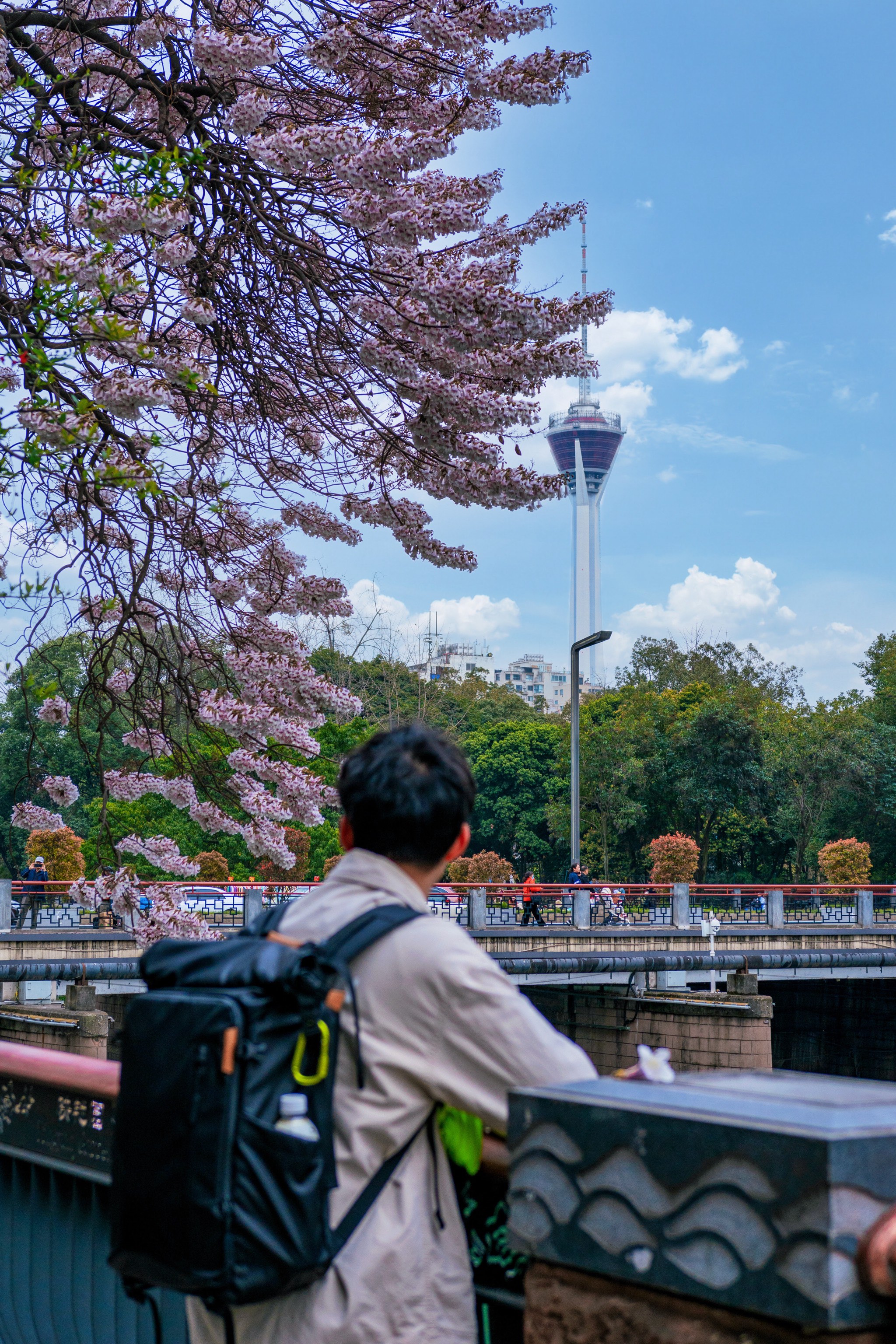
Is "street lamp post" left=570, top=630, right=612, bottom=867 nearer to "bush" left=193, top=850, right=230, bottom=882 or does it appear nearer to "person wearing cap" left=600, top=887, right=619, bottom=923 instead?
"person wearing cap" left=600, top=887, right=619, bottom=923

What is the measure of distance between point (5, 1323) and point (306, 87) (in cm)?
622

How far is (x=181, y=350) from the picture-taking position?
6.83 metres

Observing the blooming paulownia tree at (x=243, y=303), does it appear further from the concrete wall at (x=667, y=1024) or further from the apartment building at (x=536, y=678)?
the apartment building at (x=536, y=678)

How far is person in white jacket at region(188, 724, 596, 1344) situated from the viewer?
6.18ft

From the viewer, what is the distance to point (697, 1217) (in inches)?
61.8

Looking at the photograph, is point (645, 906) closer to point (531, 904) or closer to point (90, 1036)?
point (531, 904)

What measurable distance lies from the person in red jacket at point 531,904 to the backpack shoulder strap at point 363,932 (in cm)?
2479

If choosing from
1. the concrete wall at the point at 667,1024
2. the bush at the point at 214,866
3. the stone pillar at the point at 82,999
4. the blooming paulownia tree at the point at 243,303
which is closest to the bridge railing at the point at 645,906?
the concrete wall at the point at 667,1024

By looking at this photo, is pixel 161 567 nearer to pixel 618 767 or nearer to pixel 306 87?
pixel 306 87

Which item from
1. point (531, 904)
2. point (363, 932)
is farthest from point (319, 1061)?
point (531, 904)

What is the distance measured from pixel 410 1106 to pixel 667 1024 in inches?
795

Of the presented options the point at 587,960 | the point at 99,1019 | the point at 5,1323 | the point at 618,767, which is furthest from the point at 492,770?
the point at 5,1323

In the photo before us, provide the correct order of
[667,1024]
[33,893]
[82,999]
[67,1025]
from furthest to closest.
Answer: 1. [33,893]
2. [667,1024]
3. [82,999]
4. [67,1025]

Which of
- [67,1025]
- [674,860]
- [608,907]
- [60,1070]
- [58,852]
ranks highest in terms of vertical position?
[58,852]
